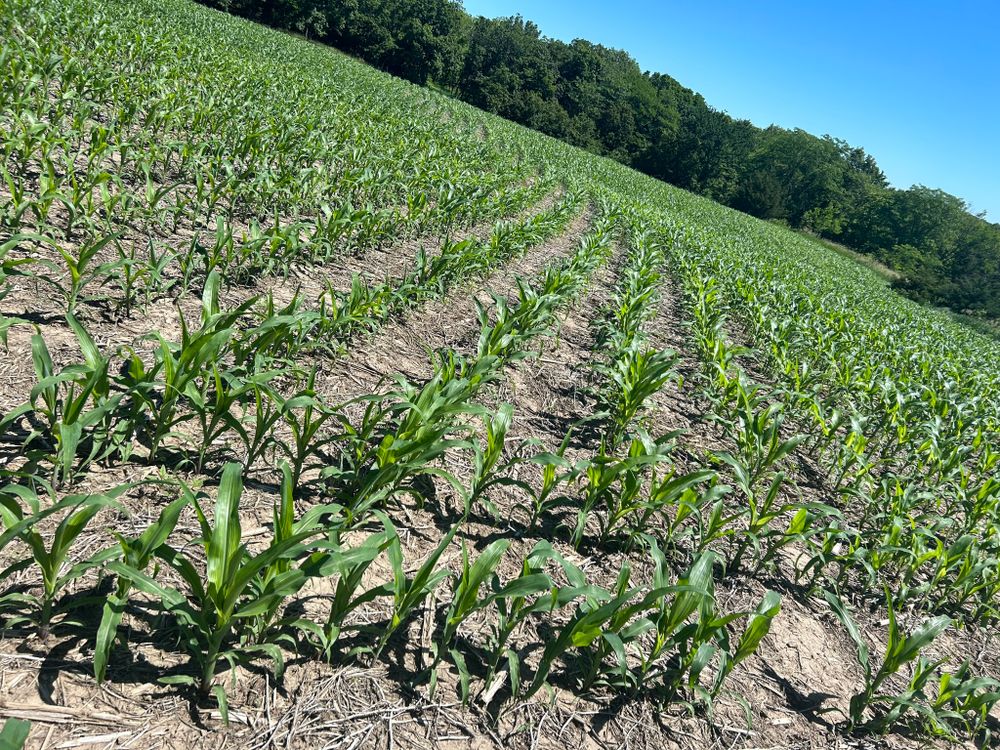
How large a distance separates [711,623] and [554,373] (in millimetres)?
2773

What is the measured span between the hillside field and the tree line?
51.5 metres

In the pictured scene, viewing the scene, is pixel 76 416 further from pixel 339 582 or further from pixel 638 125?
pixel 638 125

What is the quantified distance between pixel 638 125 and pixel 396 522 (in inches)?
2688

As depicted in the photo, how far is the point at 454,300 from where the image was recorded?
17.3 ft

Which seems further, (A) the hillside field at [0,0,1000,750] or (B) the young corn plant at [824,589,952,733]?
(B) the young corn plant at [824,589,952,733]

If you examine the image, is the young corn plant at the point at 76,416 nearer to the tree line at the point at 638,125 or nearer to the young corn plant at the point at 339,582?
the young corn plant at the point at 339,582

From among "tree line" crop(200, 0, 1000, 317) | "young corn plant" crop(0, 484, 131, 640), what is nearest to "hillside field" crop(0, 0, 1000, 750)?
"young corn plant" crop(0, 484, 131, 640)

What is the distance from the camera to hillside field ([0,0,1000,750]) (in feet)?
4.91

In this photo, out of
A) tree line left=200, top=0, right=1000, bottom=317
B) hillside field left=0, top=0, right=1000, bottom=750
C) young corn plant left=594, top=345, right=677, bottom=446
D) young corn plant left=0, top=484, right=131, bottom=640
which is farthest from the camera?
tree line left=200, top=0, right=1000, bottom=317

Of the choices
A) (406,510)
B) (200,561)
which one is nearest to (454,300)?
(406,510)

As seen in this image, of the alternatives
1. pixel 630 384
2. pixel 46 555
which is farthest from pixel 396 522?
pixel 630 384

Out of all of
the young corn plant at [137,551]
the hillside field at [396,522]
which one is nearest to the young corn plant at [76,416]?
the hillside field at [396,522]

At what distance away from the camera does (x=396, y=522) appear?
7.77ft

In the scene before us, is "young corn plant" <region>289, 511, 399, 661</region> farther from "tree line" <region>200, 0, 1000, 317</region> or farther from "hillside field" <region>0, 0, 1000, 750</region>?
"tree line" <region>200, 0, 1000, 317</region>
